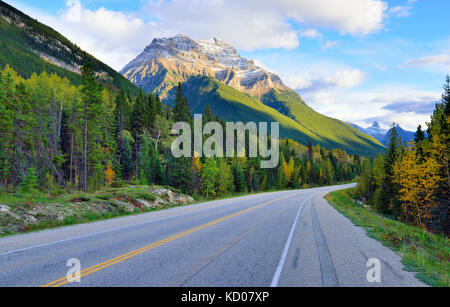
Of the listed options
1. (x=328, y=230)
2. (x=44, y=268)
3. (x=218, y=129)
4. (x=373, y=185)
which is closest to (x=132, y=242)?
(x=44, y=268)

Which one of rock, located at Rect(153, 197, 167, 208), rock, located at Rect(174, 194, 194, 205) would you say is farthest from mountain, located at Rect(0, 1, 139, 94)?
rock, located at Rect(153, 197, 167, 208)

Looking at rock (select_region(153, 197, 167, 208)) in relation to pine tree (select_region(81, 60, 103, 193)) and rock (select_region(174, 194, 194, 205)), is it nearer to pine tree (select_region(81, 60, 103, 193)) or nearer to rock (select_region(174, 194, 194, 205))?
rock (select_region(174, 194, 194, 205))

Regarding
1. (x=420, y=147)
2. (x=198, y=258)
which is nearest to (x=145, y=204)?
(x=198, y=258)

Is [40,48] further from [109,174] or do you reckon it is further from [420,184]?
[420,184]

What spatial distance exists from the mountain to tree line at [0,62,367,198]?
10039cm

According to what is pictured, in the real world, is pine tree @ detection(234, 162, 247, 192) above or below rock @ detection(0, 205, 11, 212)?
below

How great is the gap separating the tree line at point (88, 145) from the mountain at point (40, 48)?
329 ft

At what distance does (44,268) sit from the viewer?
20.3 ft

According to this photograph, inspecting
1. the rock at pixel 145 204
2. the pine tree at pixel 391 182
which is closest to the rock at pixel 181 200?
the rock at pixel 145 204

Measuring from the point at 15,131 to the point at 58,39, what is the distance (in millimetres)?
212708

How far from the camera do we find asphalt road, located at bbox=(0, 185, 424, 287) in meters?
5.44

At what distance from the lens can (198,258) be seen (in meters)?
6.93

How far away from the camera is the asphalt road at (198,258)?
17.8 feet
